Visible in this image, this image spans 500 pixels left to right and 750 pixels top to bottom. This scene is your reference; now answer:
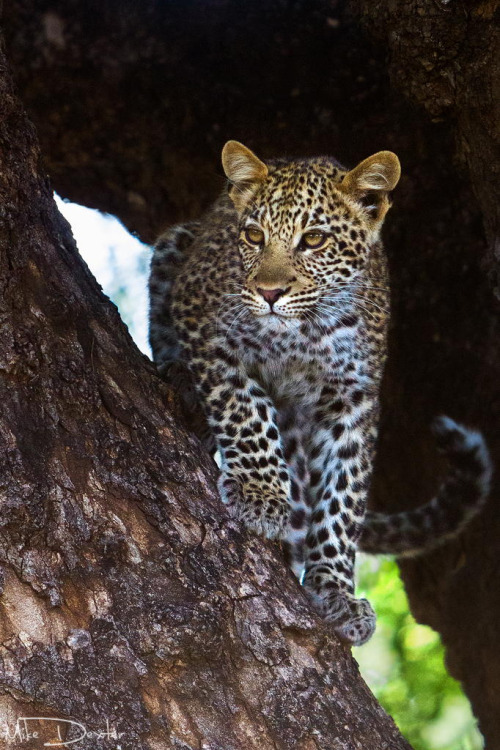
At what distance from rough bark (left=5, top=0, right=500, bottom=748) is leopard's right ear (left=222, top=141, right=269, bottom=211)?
4.54ft

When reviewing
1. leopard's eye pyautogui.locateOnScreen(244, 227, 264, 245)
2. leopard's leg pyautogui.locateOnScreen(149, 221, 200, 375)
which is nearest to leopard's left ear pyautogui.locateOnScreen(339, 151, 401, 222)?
leopard's eye pyautogui.locateOnScreen(244, 227, 264, 245)

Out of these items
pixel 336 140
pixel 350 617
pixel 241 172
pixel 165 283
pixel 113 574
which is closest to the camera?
pixel 113 574

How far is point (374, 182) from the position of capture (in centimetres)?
489

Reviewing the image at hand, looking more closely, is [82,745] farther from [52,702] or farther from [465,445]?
[465,445]

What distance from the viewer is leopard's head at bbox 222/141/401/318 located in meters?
4.71

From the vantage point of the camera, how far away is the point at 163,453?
4.07m

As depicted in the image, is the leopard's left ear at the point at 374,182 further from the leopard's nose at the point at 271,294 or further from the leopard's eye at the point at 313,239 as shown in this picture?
the leopard's nose at the point at 271,294

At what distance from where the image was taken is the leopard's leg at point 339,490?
4840 millimetres

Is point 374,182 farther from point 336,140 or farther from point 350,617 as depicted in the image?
point 350,617

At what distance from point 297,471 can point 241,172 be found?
5.17ft

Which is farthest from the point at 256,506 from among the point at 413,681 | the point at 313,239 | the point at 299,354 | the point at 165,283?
the point at 413,681

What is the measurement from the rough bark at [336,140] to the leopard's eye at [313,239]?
4.97 ft
